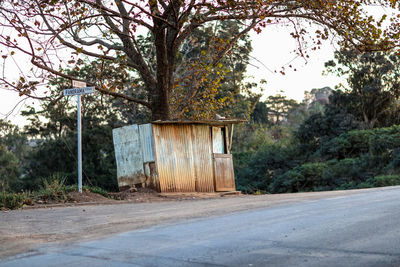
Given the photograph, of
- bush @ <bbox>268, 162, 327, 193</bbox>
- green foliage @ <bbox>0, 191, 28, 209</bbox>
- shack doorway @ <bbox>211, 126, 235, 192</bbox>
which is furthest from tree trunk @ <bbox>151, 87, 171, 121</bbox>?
bush @ <bbox>268, 162, 327, 193</bbox>

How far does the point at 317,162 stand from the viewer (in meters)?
36.1

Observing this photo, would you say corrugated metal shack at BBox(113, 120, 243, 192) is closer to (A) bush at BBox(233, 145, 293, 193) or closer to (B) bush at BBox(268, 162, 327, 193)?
(B) bush at BBox(268, 162, 327, 193)

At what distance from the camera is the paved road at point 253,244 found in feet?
15.7

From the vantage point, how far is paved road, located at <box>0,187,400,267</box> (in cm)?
478

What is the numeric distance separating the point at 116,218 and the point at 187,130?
7.69m

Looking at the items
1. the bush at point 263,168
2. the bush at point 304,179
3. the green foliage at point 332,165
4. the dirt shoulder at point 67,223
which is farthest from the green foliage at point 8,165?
the dirt shoulder at point 67,223

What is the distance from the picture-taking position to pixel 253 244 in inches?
216

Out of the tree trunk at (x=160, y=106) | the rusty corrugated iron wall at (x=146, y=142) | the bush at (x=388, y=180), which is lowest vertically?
the bush at (x=388, y=180)

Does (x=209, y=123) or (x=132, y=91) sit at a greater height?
(x=132, y=91)

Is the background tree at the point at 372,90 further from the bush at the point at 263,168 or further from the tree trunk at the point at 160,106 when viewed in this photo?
the tree trunk at the point at 160,106

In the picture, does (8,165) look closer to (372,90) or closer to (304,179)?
(304,179)

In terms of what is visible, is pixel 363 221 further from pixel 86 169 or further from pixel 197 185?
pixel 86 169

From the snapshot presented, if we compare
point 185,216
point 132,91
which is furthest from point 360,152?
point 185,216

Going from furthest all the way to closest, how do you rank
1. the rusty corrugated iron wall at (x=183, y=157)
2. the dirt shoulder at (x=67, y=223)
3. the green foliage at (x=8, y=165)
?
the green foliage at (x=8, y=165), the rusty corrugated iron wall at (x=183, y=157), the dirt shoulder at (x=67, y=223)
